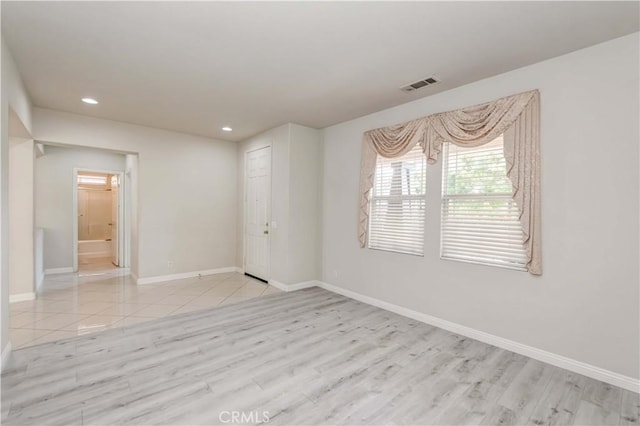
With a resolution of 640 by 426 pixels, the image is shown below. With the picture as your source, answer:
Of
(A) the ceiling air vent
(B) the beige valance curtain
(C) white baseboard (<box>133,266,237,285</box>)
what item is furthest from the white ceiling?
(C) white baseboard (<box>133,266,237,285</box>)

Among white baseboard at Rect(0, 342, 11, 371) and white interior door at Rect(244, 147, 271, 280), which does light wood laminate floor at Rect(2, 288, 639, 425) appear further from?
white interior door at Rect(244, 147, 271, 280)

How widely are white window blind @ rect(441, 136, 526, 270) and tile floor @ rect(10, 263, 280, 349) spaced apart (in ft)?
9.57

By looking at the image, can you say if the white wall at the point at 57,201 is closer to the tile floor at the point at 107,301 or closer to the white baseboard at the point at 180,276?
the tile floor at the point at 107,301

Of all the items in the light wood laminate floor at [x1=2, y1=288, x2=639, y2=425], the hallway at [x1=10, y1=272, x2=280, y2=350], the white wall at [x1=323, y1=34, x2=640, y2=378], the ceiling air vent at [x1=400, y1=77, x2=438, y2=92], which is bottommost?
the light wood laminate floor at [x1=2, y1=288, x2=639, y2=425]

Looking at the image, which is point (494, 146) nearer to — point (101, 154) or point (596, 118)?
point (596, 118)

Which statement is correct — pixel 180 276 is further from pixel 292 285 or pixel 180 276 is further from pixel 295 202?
pixel 295 202

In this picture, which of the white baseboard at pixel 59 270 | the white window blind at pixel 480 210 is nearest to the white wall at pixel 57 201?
the white baseboard at pixel 59 270

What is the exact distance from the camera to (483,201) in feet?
10.4

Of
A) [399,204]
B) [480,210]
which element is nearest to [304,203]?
[399,204]

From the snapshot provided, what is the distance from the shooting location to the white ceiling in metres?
2.10

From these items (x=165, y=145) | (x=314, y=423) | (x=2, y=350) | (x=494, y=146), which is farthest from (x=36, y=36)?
(x=494, y=146)

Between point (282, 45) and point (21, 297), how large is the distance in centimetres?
493

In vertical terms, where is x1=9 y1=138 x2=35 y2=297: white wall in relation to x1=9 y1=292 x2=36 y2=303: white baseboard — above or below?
above

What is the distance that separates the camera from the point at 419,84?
3.29 metres
